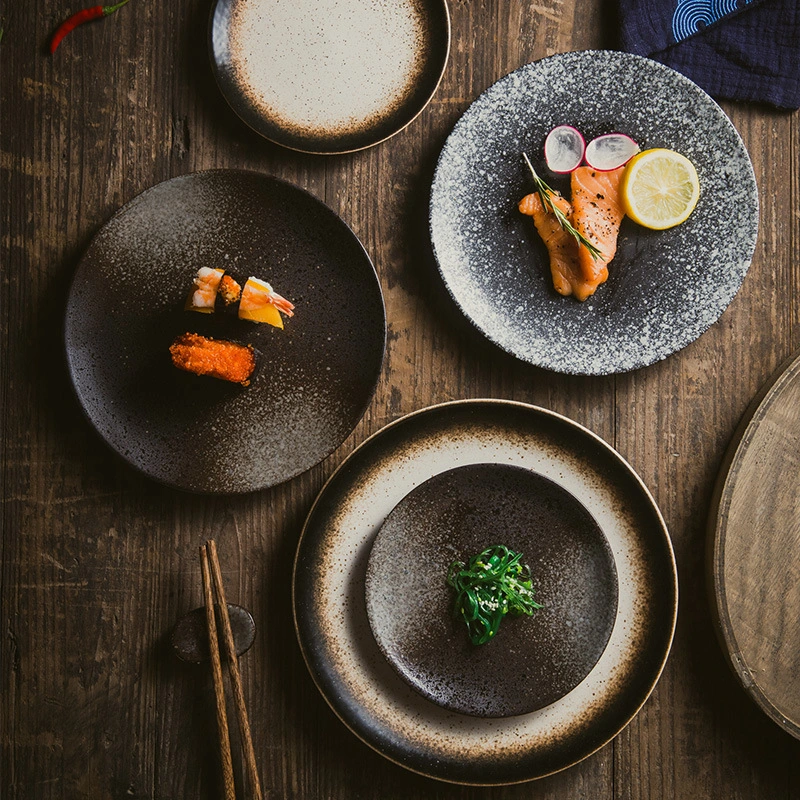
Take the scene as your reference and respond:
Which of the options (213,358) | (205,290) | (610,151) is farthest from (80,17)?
(610,151)

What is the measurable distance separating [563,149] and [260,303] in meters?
0.84

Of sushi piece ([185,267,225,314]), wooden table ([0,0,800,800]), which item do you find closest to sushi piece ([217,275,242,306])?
sushi piece ([185,267,225,314])

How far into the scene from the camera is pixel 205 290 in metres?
1.75

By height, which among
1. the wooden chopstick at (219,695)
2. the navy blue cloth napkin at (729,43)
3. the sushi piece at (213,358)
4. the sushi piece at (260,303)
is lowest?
the wooden chopstick at (219,695)

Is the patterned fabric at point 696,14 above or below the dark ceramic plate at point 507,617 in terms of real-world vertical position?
above

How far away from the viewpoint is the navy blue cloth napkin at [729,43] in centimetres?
189

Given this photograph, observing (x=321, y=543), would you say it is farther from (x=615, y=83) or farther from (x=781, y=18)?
(x=781, y=18)

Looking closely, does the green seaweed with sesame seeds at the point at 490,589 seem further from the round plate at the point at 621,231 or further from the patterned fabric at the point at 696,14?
the patterned fabric at the point at 696,14

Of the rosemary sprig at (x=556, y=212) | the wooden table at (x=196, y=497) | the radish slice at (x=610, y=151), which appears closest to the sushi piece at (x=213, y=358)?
the wooden table at (x=196, y=497)

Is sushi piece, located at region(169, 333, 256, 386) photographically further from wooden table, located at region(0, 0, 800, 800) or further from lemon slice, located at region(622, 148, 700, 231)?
lemon slice, located at region(622, 148, 700, 231)

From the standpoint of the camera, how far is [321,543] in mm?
1819

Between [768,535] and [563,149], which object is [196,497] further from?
[768,535]

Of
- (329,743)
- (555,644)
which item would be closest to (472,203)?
(555,644)

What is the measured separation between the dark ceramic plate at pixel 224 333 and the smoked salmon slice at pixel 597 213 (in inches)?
20.5
